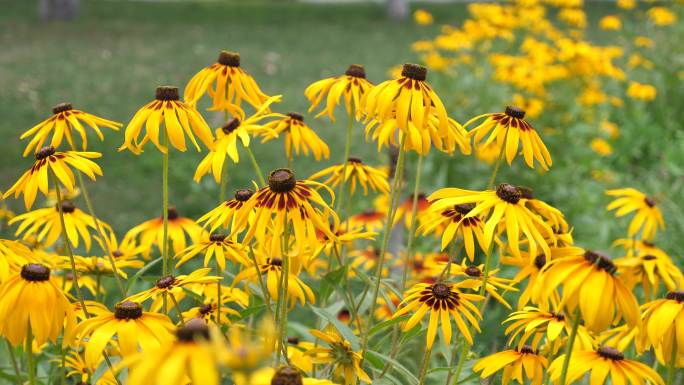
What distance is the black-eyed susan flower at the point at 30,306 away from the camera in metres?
1.25

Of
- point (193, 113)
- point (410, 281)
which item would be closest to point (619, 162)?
point (410, 281)

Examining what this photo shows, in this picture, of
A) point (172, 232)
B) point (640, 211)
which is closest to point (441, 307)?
point (172, 232)

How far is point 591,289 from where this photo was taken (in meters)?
1.11

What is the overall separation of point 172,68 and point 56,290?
7.64m

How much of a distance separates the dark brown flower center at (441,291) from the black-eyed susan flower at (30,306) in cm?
69

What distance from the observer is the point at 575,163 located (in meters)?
4.74

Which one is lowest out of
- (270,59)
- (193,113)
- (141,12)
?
(193,113)

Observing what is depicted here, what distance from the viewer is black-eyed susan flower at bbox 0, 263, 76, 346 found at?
4.09ft

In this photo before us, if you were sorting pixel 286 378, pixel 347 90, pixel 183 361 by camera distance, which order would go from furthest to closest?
pixel 347 90
pixel 286 378
pixel 183 361

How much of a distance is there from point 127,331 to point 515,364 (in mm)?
777

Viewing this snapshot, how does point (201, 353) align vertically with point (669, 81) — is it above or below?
below

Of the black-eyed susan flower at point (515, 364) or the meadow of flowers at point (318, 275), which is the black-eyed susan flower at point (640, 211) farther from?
the black-eyed susan flower at point (515, 364)

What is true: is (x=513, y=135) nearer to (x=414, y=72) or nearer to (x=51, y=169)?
(x=414, y=72)

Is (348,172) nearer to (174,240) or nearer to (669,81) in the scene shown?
(174,240)
